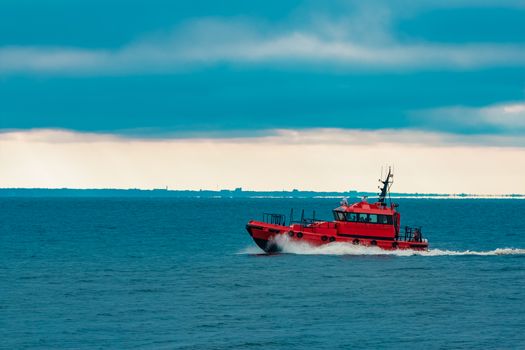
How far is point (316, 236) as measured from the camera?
79.9 meters

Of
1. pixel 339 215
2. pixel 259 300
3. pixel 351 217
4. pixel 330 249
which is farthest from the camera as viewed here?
pixel 330 249

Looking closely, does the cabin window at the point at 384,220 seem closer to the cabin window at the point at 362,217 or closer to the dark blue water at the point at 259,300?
the cabin window at the point at 362,217

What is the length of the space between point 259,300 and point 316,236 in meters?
25.6

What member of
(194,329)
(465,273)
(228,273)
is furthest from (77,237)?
(194,329)

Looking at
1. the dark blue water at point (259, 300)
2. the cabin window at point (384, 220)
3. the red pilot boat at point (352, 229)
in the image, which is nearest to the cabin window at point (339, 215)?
the red pilot boat at point (352, 229)

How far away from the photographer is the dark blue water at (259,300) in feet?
143

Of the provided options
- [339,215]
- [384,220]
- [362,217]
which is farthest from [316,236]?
[384,220]

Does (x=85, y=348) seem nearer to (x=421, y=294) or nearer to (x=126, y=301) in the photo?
(x=126, y=301)

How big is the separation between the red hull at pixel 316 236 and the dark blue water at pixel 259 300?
118 cm

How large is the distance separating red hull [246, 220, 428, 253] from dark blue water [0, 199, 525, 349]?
118cm

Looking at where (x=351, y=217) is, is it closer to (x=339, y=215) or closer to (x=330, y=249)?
(x=339, y=215)

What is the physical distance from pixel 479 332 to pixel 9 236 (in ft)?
272

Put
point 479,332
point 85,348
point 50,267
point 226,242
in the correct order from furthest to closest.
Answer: point 226,242
point 50,267
point 479,332
point 85,348

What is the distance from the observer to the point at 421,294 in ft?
190
